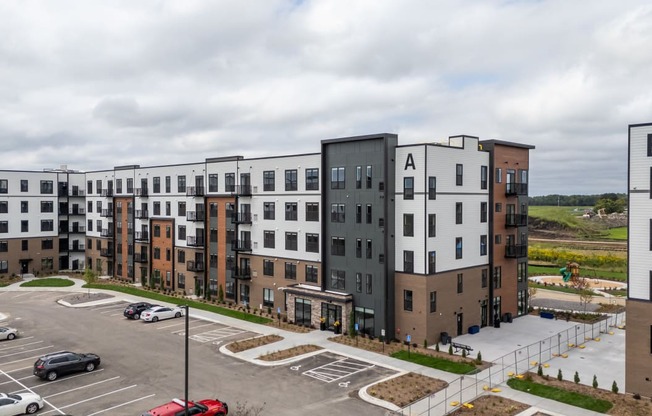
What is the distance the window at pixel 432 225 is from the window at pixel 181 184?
3266 centimetres

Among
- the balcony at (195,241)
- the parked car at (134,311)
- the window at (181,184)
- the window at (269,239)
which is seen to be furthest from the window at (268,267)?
the window at (181,184)

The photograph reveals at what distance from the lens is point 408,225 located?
37.9 meters

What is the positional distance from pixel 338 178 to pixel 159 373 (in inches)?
808

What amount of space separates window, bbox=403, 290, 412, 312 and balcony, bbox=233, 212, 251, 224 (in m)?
19.5

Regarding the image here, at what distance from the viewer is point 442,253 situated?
38.2 metres

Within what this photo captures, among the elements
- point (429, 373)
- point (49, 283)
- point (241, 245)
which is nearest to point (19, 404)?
point (429, 373)

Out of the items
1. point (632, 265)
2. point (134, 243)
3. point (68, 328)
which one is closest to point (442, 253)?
point (632, 265)

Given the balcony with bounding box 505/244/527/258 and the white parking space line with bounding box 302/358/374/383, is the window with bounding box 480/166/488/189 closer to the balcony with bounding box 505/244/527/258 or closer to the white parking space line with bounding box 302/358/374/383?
the balcony with bounding box 505/244/527/258

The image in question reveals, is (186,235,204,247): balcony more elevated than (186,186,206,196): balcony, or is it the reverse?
(186,186,206,196): balcony

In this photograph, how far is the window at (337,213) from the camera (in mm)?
41656

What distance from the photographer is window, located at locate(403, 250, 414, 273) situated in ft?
123

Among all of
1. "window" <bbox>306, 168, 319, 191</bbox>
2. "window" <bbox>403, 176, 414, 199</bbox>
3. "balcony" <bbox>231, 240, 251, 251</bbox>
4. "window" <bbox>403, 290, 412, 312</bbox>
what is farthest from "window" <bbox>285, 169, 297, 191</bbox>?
"window" <bbox>403, 290, 412, 312</bbox>

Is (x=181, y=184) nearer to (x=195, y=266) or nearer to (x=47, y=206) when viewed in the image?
(x=195, y=266)

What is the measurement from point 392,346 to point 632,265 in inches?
Answer: 656
